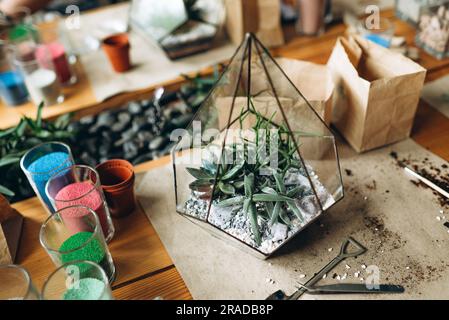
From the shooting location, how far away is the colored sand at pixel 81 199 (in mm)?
834

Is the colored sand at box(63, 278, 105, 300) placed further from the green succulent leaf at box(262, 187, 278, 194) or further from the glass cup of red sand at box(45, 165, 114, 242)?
the green succulent leaf at box(262, 187, 278, 194)

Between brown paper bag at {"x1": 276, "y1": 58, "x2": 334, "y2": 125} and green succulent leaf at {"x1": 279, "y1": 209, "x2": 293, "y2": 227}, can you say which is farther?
brown paper bag at {"x1": 276, "y1": 58, "x2": 334, "y2": 125}

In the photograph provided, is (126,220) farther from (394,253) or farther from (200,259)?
(394,253)

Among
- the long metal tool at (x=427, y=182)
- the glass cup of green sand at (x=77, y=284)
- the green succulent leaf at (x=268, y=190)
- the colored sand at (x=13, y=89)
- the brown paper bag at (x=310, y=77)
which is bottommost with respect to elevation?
the long metal tool at (x=427, y=182)

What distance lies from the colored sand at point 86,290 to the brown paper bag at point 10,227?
0.24 meters

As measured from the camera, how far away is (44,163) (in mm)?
974

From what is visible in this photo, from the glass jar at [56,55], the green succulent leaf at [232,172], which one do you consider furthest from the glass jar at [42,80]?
the green succulent leaf at [232,172]

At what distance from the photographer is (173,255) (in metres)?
0.88

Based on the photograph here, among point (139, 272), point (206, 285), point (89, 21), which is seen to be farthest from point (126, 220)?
point (89, 21)

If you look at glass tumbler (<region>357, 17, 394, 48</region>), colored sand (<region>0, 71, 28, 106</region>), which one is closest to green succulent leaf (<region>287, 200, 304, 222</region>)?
glass tumbler (<region>357, 17, 394, 48</region>)

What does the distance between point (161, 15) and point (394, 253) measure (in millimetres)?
1134

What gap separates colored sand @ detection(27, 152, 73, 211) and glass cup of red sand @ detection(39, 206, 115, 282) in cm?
13

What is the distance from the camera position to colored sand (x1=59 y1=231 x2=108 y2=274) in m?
0.77

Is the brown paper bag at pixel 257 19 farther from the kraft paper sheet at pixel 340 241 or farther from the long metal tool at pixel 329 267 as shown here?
the long metal tool at pixel 329 267
